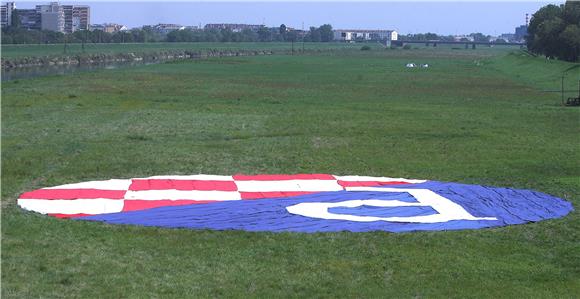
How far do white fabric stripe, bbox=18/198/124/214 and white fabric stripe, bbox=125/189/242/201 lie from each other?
0.69 metres

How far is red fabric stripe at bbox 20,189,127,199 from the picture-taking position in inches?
673

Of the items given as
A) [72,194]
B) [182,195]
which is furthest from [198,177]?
[72,194]

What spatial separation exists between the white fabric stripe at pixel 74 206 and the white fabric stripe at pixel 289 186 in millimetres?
3206

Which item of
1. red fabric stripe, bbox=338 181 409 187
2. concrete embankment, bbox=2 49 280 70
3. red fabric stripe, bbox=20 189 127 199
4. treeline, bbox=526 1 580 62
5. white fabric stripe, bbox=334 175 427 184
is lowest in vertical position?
red fabric stripe, bbox=20 189 127 199

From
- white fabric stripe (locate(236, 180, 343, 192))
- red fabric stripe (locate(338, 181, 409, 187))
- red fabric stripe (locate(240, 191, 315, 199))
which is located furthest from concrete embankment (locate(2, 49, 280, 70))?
red fabric stripe (locate(240, 191, 315, 199))

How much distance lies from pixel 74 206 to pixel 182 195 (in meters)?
2.41

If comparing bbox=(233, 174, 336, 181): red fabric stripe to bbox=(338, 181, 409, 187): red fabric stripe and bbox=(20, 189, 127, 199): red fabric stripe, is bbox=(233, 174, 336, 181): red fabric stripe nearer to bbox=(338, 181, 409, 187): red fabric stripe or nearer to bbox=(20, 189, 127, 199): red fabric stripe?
bbox=(338, 181, 409, 187): red fabric stripe

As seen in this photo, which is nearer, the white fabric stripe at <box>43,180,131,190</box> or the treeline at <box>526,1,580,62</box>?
the white fabric stripe at <box>43,180,131,190</box>

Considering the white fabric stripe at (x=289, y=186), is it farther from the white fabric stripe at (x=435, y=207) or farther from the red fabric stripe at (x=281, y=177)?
the white fabric stripe at (x=435, y=207)

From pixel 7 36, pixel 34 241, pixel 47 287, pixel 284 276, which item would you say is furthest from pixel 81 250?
pixel 7 36

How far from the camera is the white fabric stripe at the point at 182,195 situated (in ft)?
57.0

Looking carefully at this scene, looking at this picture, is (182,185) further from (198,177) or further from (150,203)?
(150,203)

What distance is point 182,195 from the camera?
57.9 ft

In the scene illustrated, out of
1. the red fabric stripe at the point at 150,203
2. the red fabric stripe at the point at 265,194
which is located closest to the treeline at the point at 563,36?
the red fabric stripe at the point at 265,194
